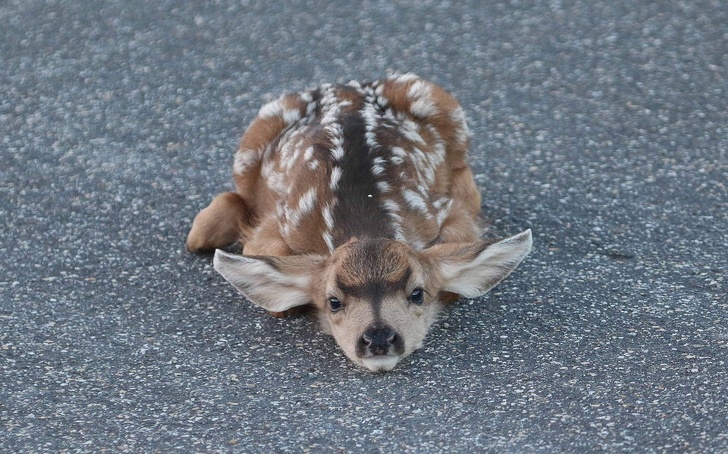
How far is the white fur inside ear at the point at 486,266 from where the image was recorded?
5.68 meters

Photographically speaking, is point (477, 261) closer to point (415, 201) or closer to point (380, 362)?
point (415, 201)

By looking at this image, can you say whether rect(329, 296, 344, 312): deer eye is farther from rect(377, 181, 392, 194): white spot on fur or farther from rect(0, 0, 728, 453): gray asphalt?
rect(377, 181, 392, 194): white spot on fur

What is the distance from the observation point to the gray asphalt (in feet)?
16.5

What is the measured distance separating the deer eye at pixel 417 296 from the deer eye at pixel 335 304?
300 millimetres

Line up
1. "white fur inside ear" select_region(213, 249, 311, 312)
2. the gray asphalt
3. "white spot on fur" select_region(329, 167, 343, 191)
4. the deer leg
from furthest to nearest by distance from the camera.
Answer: the deer leg < "white spot on fur" select_region(329, 167, 343, 191) < "white fur inside ear" select_region(213, 249, 311, 312) < the gray asphalt

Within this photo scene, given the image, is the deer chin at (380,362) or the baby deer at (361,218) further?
the baby deer at (361,218)

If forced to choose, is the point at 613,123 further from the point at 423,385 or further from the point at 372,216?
the point at 423,385

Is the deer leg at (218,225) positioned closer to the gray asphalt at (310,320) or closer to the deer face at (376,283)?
→ the gray asphalt at (310,320)

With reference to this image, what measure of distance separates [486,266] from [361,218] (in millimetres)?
599

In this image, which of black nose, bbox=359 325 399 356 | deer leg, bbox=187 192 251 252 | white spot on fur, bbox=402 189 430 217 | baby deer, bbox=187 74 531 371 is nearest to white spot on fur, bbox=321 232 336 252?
baby deer, bbox=187 74 531 371

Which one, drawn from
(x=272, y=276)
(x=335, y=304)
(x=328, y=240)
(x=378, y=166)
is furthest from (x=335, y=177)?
(x=335, y=304)

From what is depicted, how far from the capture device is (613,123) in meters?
8.09

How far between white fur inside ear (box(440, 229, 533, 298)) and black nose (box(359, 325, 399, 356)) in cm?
56

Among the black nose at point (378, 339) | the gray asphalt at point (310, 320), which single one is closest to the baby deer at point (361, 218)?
the black nose at point (378, 339)
